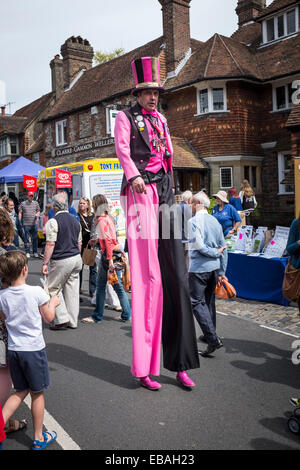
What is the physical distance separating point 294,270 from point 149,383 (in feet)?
5.78

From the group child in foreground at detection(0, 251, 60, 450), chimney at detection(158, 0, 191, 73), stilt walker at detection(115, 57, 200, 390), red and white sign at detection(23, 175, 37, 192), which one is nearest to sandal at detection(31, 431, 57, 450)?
child in foreground at detection(0, 251, 60, 450)

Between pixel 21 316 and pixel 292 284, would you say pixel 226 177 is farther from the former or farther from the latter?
pixel 21 316

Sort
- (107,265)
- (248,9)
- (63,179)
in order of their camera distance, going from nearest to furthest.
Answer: (107,265) → (63,179) → (248,9)

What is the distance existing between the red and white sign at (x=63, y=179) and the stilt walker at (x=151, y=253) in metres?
9.31

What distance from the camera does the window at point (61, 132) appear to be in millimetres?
29892

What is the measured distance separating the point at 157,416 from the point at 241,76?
18449 millimetres

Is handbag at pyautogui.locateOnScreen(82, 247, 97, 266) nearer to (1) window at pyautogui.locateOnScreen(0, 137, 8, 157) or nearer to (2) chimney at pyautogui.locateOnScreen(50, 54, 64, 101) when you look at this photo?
(2) chimney at pyautogui.locateOnScreen(50, 54, 64, 101)

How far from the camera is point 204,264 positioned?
17.4 ft

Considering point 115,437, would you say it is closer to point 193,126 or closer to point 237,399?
point 237,399

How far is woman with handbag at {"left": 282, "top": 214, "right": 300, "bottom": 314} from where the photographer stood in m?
4.31

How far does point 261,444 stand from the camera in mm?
3055

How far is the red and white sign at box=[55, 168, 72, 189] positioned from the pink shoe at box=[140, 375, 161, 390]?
31.9 ft

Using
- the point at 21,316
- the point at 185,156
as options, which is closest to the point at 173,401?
the point at 21,316
